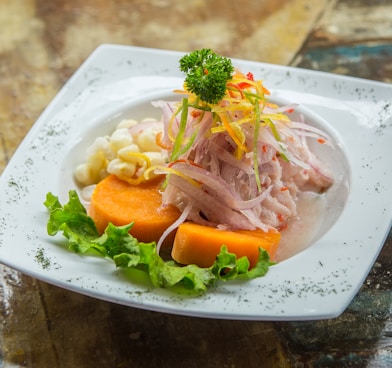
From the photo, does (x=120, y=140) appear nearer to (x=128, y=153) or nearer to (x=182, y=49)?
(x=128, y=153)

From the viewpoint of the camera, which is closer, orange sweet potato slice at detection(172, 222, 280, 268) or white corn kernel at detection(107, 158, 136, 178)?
orange sweet potato slice at detection(172, 222, 280, 268)

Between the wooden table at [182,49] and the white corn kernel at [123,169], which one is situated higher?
the white corn kernel at [123,169]

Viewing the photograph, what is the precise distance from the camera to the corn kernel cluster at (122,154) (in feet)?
10.5

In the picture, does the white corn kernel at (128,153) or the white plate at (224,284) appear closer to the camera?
the white plate at (224,284)

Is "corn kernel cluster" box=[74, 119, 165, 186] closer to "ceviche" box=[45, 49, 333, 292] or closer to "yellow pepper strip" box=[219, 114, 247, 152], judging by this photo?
"ceviche" box=[45, 49, 333, 292]

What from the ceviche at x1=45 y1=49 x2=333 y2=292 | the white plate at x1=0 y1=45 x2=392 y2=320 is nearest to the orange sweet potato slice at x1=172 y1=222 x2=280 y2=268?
the ceviche at x1=45 y1=49 x2=333 y2=292

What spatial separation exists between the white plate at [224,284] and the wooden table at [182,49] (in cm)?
28

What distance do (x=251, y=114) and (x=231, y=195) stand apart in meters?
0.35

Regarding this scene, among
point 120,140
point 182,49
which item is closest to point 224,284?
point 120,140

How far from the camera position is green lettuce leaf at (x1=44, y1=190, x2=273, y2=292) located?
253 centimetres

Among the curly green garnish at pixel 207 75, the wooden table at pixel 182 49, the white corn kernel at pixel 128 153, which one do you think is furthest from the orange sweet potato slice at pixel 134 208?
the curly green garnish at pixel 207 75

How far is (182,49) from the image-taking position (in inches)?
190

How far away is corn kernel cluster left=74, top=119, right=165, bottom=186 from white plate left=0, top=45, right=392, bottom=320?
0.34 feet

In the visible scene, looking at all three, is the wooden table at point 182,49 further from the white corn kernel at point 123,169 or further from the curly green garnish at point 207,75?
the curly green garnish at point 207,75
